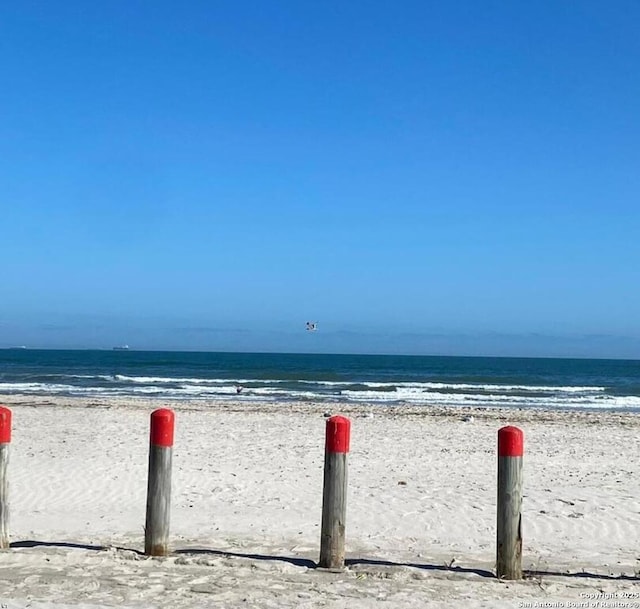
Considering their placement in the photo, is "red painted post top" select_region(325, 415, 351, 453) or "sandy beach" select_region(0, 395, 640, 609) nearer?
"sandy beach" select_region(0, 395, 640, 609)

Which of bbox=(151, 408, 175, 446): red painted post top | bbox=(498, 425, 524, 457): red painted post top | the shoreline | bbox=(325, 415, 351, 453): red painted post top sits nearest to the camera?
bbox=(498, 425, 524, 457): red painted post top

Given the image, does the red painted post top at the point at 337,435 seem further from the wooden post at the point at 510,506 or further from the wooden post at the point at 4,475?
the wooden post at the point at 4,475

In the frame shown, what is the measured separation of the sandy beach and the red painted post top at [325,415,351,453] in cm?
89

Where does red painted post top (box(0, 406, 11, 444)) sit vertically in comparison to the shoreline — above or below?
above

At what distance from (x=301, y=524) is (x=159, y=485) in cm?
201

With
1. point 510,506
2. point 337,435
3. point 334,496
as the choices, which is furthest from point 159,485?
point 510,506

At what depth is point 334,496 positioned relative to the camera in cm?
534

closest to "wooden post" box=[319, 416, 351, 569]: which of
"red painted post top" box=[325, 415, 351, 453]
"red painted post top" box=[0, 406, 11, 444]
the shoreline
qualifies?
"red painted post top" box=[325, 415, 351, 453]

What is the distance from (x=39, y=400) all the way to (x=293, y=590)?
966 inches

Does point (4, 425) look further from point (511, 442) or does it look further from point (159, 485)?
point (511, 442)

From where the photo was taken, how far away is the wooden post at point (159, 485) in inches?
217

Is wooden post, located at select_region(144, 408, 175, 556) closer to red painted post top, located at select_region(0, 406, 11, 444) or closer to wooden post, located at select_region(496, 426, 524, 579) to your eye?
red painted post top, located at select_region(0, 406, 11, 444)

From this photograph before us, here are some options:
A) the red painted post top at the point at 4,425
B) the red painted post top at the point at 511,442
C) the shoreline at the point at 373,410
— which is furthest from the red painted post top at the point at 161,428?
the shoreline at the point at 373,410

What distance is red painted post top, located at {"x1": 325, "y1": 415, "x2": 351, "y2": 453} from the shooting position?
5.26 meters
